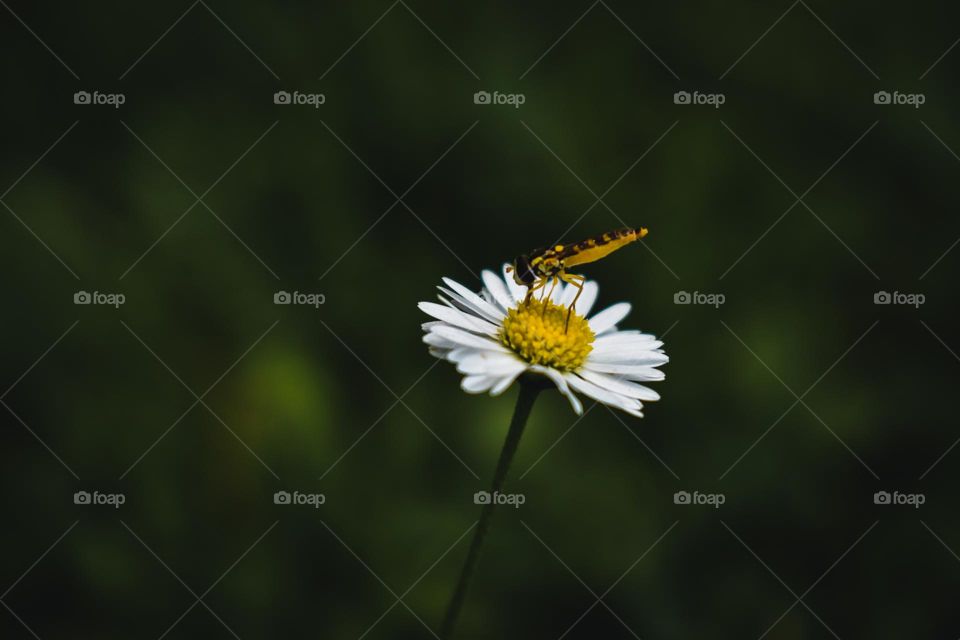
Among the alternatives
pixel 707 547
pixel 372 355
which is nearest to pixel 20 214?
pixel 372 355

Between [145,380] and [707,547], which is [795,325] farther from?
[145,380]

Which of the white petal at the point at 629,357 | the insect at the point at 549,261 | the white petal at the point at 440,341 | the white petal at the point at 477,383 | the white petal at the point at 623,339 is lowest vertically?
the white petal at the point at 477,383

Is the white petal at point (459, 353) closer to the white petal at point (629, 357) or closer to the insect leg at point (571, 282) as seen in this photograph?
the insect leg at point (571, 282)

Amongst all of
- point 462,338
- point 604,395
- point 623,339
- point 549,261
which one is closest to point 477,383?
point 462,338

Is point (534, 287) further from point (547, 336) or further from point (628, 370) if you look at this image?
point (628, 370)

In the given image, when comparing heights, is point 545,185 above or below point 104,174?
above

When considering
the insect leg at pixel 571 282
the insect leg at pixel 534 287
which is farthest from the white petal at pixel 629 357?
the insect leg at pixel 534 287
